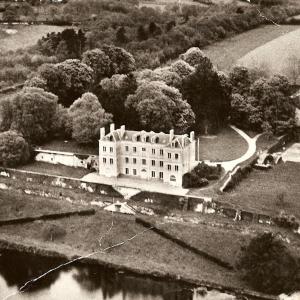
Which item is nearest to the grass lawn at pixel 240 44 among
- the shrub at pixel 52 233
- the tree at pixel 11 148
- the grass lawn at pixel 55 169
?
the grass lawn at pixel 55 169

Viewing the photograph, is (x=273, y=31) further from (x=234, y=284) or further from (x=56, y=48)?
(x=234, y=284)

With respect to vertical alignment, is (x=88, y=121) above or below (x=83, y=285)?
above

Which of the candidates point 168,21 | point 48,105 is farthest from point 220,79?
point 168,21

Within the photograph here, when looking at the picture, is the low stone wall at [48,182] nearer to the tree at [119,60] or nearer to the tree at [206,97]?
the tree at [206,97]

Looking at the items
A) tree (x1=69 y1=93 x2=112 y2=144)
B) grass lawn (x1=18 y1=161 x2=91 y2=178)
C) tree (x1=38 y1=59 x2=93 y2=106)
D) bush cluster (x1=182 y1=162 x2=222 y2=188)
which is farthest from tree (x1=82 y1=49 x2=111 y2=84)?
bush cluster (x1=182 y1=162 x2=222 y2=188)

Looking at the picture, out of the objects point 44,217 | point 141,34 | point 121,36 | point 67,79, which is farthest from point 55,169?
point 141,34

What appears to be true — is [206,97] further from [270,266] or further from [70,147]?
[270,266]

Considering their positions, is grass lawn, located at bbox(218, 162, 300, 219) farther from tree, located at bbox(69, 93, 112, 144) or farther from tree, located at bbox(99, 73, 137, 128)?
tree, located at bbox(69, 93, 112, 144)
